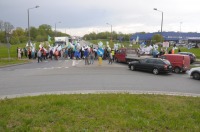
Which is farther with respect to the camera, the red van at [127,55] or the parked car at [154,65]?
the red van at [127,55]

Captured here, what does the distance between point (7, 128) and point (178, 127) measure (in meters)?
4.57

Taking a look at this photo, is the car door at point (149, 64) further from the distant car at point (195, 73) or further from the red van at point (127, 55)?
the red van at point (127, 55)

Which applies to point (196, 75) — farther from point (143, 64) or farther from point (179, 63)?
point (143, 64)

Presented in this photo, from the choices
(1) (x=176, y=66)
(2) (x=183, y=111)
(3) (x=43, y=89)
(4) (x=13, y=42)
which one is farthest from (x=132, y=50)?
(4) (x=13, y=42)

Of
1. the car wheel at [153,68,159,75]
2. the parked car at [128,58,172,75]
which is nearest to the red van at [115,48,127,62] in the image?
the parked car at [128,58,172,75]

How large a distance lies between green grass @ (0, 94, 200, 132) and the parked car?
10369 millimetres

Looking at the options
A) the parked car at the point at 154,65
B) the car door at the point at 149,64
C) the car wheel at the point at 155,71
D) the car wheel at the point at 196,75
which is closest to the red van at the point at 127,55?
the parked car at the point at 154,65

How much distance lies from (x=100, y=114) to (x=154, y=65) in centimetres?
1401

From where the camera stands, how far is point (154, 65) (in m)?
20.2

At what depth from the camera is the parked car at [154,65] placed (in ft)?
64.4

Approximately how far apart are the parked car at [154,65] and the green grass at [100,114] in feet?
34.0

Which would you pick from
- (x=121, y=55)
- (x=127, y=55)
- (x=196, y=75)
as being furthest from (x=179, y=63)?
(x=121, y=55)

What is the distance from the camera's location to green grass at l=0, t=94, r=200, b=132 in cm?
618

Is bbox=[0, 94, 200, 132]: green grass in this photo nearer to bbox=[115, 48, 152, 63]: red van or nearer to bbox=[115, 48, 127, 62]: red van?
bbox=[115, 48, 152, 63]: red van
